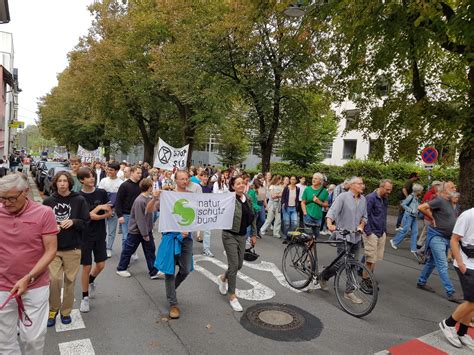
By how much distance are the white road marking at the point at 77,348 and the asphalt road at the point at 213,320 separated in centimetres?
1

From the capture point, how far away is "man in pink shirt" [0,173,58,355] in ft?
9.46

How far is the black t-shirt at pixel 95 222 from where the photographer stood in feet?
15.6

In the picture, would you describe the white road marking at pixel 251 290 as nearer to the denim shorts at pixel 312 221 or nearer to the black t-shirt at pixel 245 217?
the black t-shirt at pixel 245 217

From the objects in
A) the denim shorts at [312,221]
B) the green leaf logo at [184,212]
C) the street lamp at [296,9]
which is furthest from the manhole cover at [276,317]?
the street lamp at [296,9]

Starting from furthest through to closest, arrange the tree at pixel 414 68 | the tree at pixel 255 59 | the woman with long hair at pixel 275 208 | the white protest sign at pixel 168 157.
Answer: the tree at pixel 255 59 < the woman with long hair at pixel 275 208 < the white protest sign at pixel 168 157 < the tree at pixel 414 68

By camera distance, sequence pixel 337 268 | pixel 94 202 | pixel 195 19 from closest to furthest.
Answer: pixel 94 202, pixel 337 268, pixel 195 19

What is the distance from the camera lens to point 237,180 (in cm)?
515

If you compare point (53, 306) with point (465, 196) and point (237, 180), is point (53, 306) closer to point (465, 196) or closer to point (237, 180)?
point (237, 180)

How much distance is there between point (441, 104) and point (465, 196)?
95.2 inches

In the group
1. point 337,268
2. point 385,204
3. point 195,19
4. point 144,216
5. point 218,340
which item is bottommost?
point 218,340

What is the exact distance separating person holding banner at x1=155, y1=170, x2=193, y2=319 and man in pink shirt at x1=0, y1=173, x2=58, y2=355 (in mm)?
1738

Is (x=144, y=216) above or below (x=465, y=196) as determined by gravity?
below

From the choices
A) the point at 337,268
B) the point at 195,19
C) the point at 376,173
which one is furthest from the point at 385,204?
the point at 376,173

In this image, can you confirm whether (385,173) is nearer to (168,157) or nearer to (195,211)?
(168,157)
